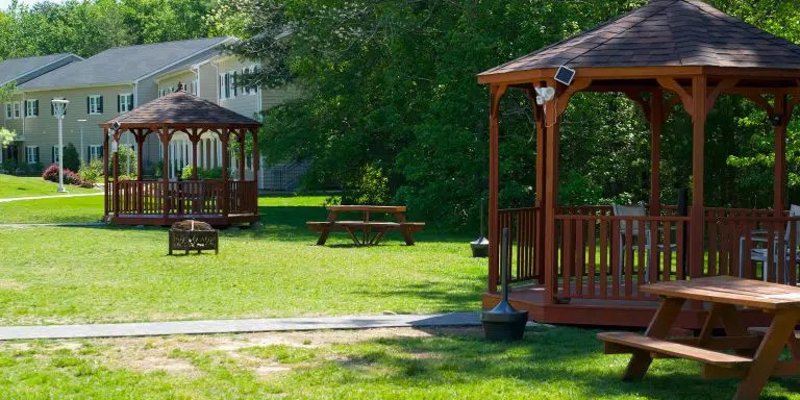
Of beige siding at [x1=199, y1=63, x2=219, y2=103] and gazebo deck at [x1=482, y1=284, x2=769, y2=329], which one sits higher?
beige siding at [x1=199, y1=63, x2=219, y2=103]

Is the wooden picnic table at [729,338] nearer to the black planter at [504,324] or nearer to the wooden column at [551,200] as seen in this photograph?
the black planter at [504,324]

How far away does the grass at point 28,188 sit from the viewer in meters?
49.3

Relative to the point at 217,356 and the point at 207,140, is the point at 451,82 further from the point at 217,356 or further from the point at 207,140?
the point at 207,140

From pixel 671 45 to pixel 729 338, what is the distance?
3.87 metres

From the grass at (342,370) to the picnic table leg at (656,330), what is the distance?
0.09 m

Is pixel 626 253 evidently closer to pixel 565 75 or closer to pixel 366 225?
pixel 565 75

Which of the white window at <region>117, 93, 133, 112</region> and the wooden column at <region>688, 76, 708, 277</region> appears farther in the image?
the white window at <region>117, 93, 133, 112</region>

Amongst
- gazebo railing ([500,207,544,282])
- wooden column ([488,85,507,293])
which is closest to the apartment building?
gazebo railing ([500,207,544,282])

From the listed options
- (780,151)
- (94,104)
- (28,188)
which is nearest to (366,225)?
(780,151)

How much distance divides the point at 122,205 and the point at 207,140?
26.7 m

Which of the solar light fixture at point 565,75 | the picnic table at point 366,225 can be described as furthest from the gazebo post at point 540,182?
the picnic table at point 366,225

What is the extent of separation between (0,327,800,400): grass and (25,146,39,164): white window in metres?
64.6

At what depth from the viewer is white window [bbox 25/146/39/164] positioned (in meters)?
73.7

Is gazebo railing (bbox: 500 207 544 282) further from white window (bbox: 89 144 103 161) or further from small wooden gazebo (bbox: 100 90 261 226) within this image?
white window (bbox: 89 144 103 161)
